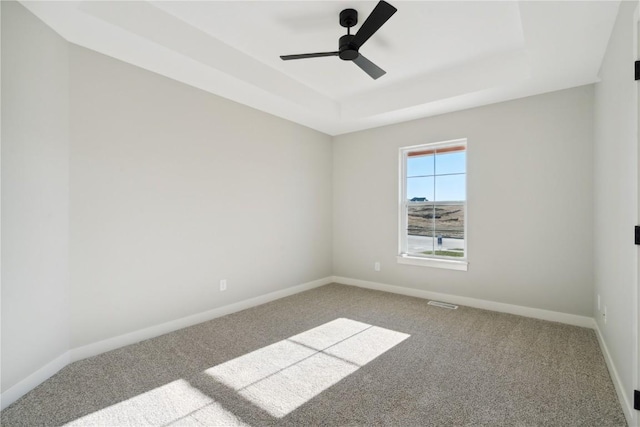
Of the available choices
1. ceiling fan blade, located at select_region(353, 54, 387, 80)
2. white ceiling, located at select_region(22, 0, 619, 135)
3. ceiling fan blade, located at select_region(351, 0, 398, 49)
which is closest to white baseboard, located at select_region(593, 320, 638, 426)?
white ceiling, located at select_region(22, 0, 619, 135)

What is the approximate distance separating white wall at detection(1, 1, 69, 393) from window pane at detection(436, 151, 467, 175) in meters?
4.03

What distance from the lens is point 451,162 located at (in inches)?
158

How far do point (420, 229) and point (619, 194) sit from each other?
243 cm

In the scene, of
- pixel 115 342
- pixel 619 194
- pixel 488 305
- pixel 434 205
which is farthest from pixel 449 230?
pixel 115 342

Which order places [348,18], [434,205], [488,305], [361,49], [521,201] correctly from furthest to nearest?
[434,205] → [488,305] → [521,201] → [361,49] → [348,18]

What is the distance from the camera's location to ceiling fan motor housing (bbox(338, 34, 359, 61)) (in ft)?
7.79

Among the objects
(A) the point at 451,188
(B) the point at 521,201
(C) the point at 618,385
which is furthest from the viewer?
(A) the point at 451,188

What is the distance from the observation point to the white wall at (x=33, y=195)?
6.20ft

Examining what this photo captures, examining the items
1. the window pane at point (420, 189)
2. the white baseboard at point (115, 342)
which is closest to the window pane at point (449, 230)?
the window pane at point (420, 189)

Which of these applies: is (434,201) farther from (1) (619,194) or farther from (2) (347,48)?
(2) (347,48)

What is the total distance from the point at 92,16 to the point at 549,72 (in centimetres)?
380

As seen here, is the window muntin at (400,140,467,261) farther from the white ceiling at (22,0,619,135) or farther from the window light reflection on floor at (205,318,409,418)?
the window light reflection on floor at (205,318,409,418)

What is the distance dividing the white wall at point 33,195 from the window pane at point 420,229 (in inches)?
154

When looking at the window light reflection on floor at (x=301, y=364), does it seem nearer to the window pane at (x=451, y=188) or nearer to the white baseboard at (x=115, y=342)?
the white baseboard at (x=115, y=342)
